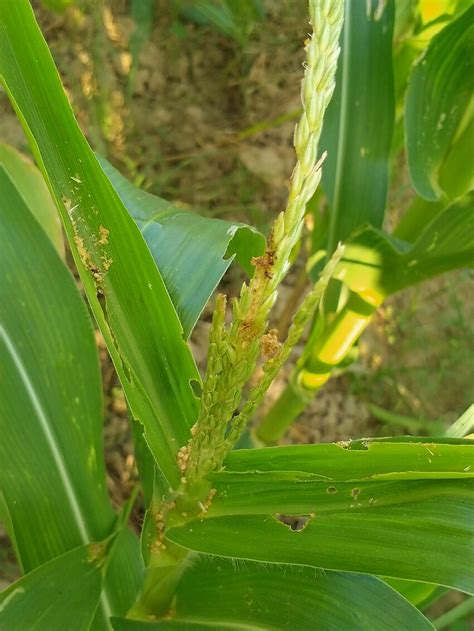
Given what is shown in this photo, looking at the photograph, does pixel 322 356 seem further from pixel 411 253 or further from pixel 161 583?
pixel 161 583

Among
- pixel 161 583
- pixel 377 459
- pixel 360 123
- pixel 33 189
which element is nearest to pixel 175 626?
pixel 161 583

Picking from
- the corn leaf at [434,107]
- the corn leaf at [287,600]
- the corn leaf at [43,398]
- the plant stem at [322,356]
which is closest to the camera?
the corn leaf at [287,600]

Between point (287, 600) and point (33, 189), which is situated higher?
point (33, 189)

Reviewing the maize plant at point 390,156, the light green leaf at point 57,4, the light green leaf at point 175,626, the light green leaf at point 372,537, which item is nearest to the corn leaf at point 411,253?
the maize plant at point 390,156

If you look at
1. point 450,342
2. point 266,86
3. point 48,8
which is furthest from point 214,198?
point 450,342

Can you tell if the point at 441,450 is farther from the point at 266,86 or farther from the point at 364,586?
the point at 266,86

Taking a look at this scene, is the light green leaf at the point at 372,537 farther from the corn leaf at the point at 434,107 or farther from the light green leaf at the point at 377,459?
the corn leaf at the point at 434,107
